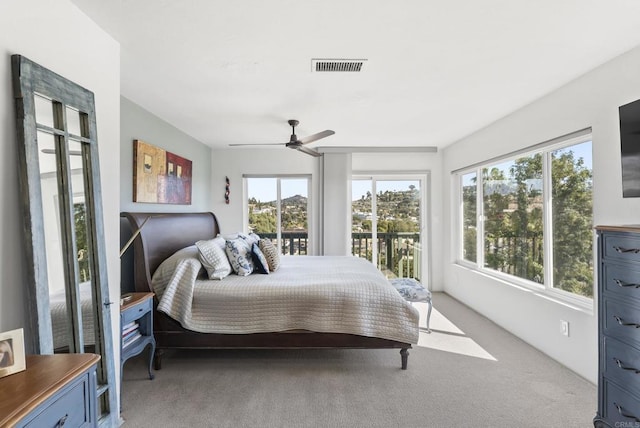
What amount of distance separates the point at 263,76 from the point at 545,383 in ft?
10.6

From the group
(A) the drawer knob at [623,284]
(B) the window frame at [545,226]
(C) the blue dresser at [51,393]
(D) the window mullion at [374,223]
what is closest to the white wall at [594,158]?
(B) the window frame at [545,226]

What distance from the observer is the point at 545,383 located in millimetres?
2449

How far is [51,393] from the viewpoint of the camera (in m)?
1.03

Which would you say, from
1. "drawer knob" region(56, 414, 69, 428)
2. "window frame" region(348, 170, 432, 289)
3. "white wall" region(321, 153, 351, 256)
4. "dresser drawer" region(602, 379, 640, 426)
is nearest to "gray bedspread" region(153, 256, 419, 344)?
"dresser drawer" region(602, 379, 640, 426)

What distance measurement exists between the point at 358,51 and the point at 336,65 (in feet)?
0.77

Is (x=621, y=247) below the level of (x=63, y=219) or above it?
below

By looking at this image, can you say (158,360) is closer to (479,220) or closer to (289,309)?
(289,309)

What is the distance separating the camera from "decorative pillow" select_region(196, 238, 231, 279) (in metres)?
2.95

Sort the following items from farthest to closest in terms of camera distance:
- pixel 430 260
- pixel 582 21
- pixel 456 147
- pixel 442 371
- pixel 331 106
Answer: pixel 430 260 < pixel 456 147 < pixel 331 106 < pixel 442 371 < pixel 582 21

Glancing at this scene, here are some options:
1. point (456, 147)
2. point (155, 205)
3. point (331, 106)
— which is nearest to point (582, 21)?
point (331, 106)

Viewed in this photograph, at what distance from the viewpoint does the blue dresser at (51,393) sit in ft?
3.09

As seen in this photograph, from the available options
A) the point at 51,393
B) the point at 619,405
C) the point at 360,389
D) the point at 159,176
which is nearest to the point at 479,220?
the point at 619,405

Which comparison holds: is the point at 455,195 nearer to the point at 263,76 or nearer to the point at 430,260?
the point at 430,260

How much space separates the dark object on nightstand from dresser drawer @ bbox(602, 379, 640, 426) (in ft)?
9.72
